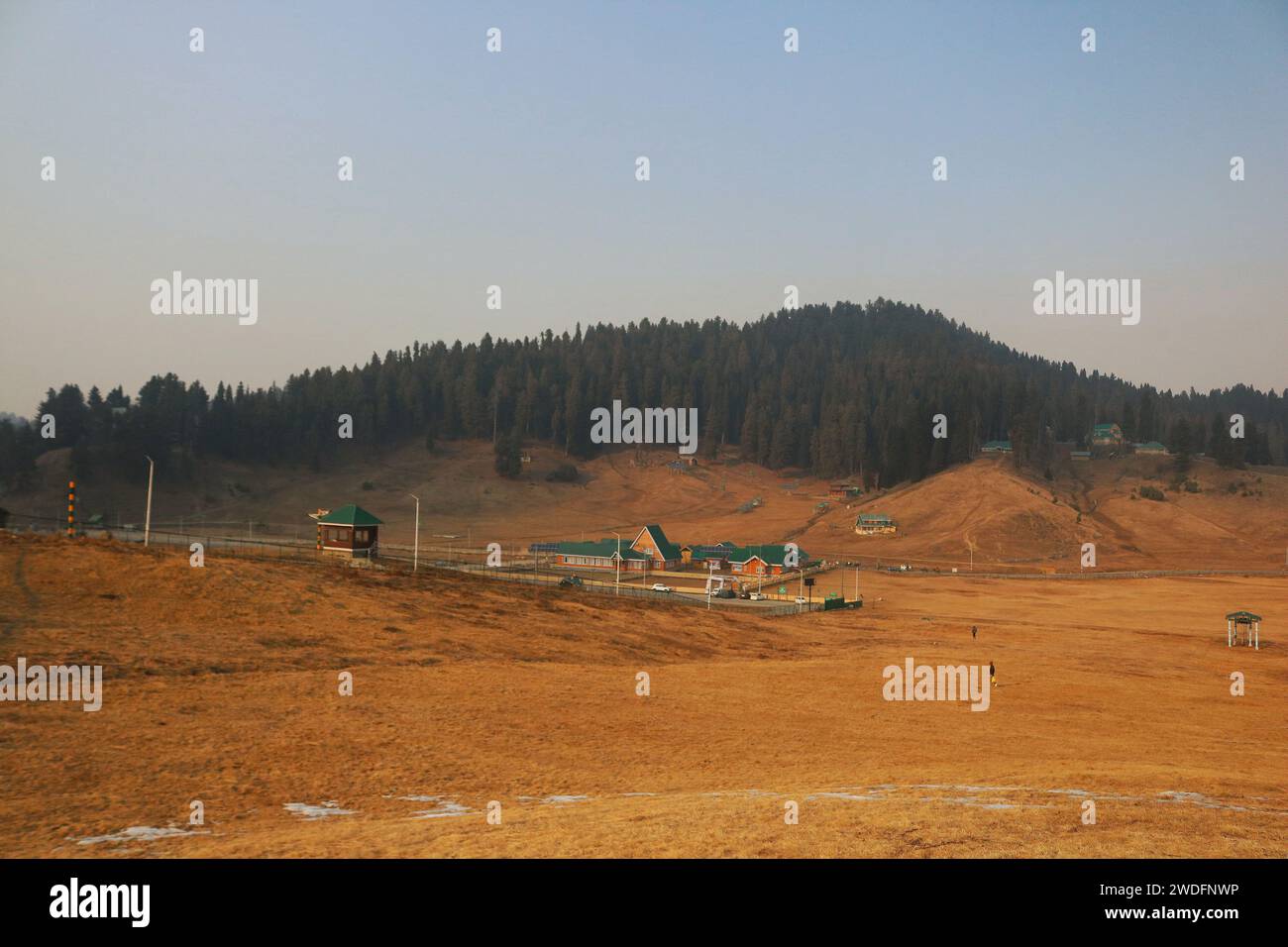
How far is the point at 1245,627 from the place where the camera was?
181 ft

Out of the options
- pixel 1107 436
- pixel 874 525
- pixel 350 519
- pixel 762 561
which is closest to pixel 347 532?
pixel 350 519

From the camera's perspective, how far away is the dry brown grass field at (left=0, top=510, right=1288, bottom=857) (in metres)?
13.6

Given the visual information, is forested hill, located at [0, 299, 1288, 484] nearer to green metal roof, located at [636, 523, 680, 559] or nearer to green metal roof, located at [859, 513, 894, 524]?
green metal roof, located at [859, 513, 894, 524]

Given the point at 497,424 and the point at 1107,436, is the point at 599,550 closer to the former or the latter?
the point at 497,424

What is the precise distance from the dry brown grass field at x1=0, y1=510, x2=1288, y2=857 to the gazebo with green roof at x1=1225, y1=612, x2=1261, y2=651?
213cm

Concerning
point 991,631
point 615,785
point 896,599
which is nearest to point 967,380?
point 896,599

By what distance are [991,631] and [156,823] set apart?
5338cm

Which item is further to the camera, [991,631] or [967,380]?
[967,380]

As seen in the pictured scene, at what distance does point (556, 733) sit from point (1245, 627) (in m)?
51.8

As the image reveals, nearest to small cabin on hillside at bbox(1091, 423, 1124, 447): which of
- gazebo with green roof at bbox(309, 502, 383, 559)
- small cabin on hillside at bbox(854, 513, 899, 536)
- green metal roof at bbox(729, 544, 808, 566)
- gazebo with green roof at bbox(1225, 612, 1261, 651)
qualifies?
small cabin on hillside at bbox(854, 513, 899, 536)

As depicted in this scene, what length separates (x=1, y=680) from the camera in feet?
78.2
